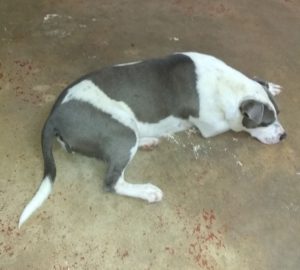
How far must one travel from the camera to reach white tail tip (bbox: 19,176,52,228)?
2.84 metres

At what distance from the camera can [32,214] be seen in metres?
2.90

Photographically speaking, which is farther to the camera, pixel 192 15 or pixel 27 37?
pixel 192 15

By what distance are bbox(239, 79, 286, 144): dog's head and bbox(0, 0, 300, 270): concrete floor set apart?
0.41ft

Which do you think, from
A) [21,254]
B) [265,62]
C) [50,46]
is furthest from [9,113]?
[265,62]

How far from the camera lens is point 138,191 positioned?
299 centimetres

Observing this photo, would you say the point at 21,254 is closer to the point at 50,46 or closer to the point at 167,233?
the point at 167,233

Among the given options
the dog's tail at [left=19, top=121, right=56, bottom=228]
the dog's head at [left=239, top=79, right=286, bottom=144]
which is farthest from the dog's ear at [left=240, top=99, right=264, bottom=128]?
the dog's tail at [left=19, top=121, right=56, bottom=228]

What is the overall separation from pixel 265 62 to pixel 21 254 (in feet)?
8.04

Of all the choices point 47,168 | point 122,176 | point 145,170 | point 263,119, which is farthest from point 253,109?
point 47,168

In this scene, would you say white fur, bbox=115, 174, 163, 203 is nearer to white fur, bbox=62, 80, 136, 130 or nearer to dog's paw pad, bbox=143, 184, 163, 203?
dog's paw pad, bbox=143, 184, 163, 203

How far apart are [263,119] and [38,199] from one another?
4.84ft

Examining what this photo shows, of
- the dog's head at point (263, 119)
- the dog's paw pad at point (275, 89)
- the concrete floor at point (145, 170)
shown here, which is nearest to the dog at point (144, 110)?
the dog's head at point (263, 119)

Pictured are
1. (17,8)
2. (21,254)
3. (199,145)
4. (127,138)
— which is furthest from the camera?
(17,8)

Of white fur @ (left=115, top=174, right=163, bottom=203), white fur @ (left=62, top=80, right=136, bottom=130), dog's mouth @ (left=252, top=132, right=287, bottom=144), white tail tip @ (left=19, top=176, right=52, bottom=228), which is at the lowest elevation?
white tail tip @ (left=19, top=176, right=52, bottom=228)
